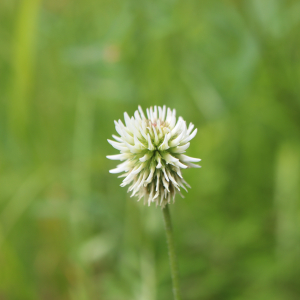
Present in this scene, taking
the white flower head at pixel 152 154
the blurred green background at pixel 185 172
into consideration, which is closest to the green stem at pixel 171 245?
the white flower head at pixel 152 154

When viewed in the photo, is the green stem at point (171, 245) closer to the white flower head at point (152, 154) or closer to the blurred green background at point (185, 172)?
the white flower head at point (152, 154)

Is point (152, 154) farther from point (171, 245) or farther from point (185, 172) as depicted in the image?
point (185, 172)

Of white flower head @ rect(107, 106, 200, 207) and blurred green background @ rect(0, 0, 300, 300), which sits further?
blurred green background @ rect(0, 0, 300, 300)

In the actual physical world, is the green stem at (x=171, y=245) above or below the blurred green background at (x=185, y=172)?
below

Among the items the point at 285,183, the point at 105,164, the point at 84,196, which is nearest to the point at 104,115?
the point at 105,164

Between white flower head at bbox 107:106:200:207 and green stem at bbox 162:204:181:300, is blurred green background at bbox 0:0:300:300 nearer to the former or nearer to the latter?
green stem at bbox 162:204:181:300

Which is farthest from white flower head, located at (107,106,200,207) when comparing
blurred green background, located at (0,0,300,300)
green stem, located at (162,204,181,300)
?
blurred green background, located at (0,0,300,300)
